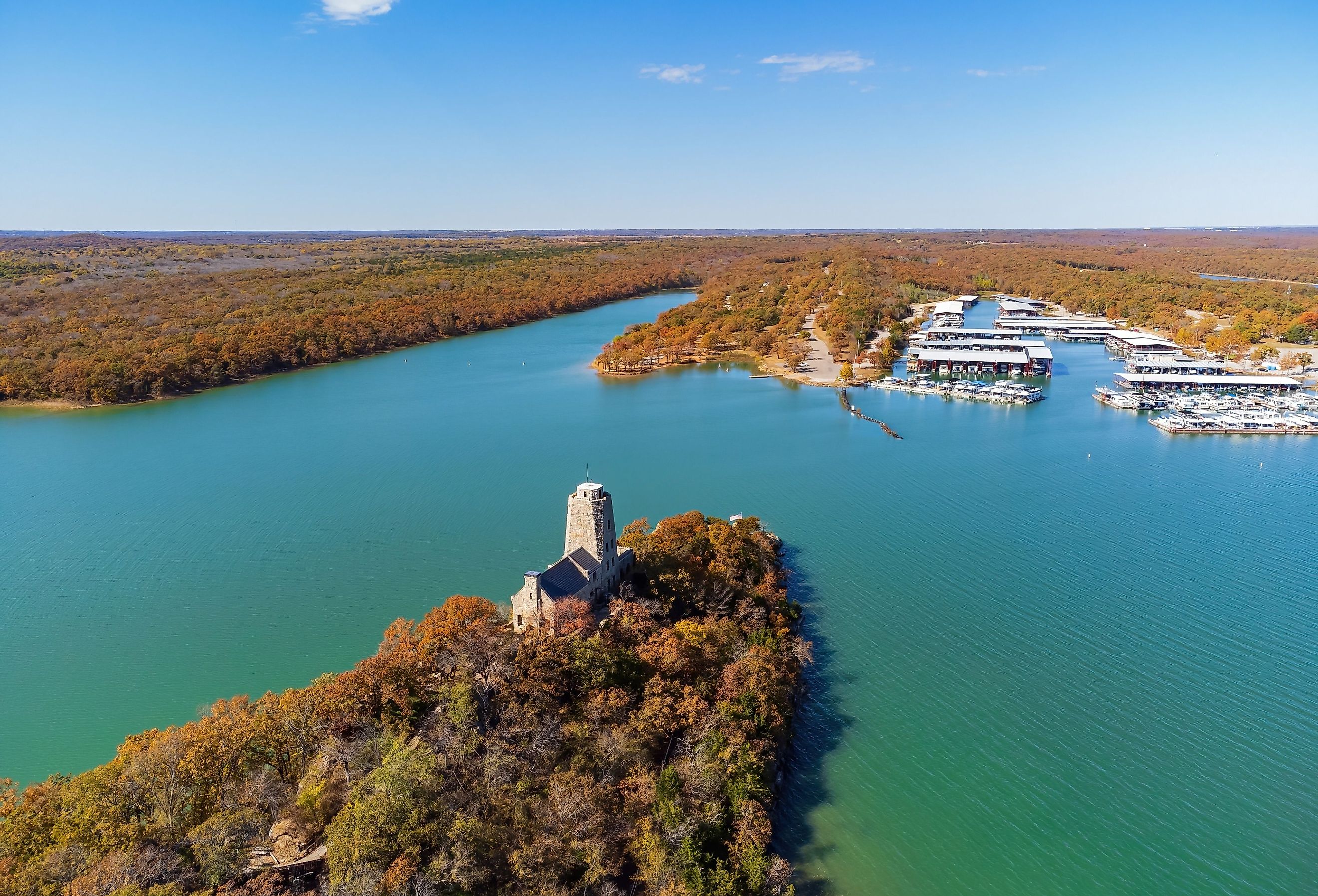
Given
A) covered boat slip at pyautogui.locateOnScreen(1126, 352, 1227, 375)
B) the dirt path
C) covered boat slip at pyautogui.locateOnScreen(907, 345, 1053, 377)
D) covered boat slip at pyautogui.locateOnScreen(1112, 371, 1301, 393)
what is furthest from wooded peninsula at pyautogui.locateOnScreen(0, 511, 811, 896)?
covered boat slip at pyautogui.locateOnScreen(1126, 352, 1227, 375)

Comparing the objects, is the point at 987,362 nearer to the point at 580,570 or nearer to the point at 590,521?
the point at 590,521

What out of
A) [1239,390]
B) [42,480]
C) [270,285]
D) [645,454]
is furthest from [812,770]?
[270,285]

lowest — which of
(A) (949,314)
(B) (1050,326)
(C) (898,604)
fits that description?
(C) (898,604)

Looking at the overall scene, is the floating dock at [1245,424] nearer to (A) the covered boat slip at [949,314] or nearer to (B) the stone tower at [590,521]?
(A) the covered boat slip at [949,314]

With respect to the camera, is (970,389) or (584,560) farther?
(970,389)

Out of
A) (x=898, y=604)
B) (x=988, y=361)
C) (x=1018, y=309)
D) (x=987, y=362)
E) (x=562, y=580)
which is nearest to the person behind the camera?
(x=562, y=580)

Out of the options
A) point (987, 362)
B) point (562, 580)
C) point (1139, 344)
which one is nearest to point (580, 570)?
point (562, 580)

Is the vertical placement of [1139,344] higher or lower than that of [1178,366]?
higher
